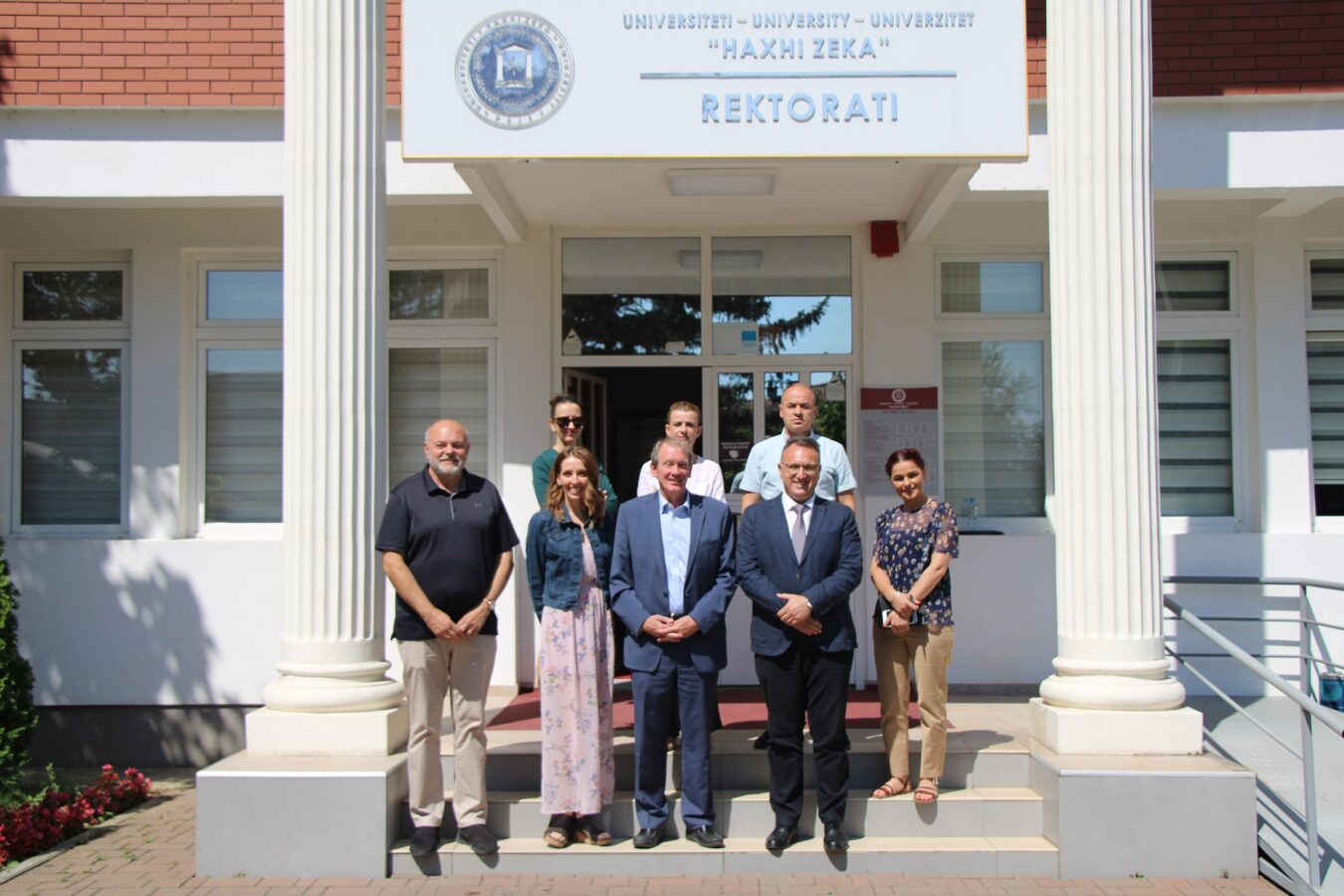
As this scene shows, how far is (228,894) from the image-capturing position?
16.0 ft

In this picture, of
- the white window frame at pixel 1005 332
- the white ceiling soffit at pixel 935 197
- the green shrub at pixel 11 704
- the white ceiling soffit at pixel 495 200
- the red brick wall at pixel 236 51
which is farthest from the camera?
the white window frame at pixel 1005 332

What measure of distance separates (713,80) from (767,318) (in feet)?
8.15

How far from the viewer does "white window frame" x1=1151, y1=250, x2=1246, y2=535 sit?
791 centimetres

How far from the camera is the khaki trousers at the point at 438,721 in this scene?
5.03m

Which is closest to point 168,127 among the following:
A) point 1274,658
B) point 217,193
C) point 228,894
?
point 217,193

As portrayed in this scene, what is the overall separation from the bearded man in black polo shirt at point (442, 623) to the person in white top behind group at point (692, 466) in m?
0.94

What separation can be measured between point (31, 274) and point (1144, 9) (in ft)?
23.9

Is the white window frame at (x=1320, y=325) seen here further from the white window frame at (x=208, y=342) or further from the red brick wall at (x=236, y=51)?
the white window frame at (x=208, y=342)

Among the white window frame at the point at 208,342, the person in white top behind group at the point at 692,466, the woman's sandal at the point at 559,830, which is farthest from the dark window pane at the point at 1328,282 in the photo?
the white window frame at the point at 208,342

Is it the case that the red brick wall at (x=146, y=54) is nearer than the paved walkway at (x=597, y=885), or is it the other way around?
the paved walkway at (x=597, y=885)

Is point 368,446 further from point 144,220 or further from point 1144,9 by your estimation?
point 1144,9

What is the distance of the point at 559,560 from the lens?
5.11 metres

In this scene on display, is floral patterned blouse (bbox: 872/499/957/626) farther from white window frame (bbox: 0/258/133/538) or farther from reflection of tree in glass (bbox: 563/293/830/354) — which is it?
white window frame (bbox: 0/258/133/538)

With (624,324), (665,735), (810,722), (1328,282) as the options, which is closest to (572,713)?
(665,735)
